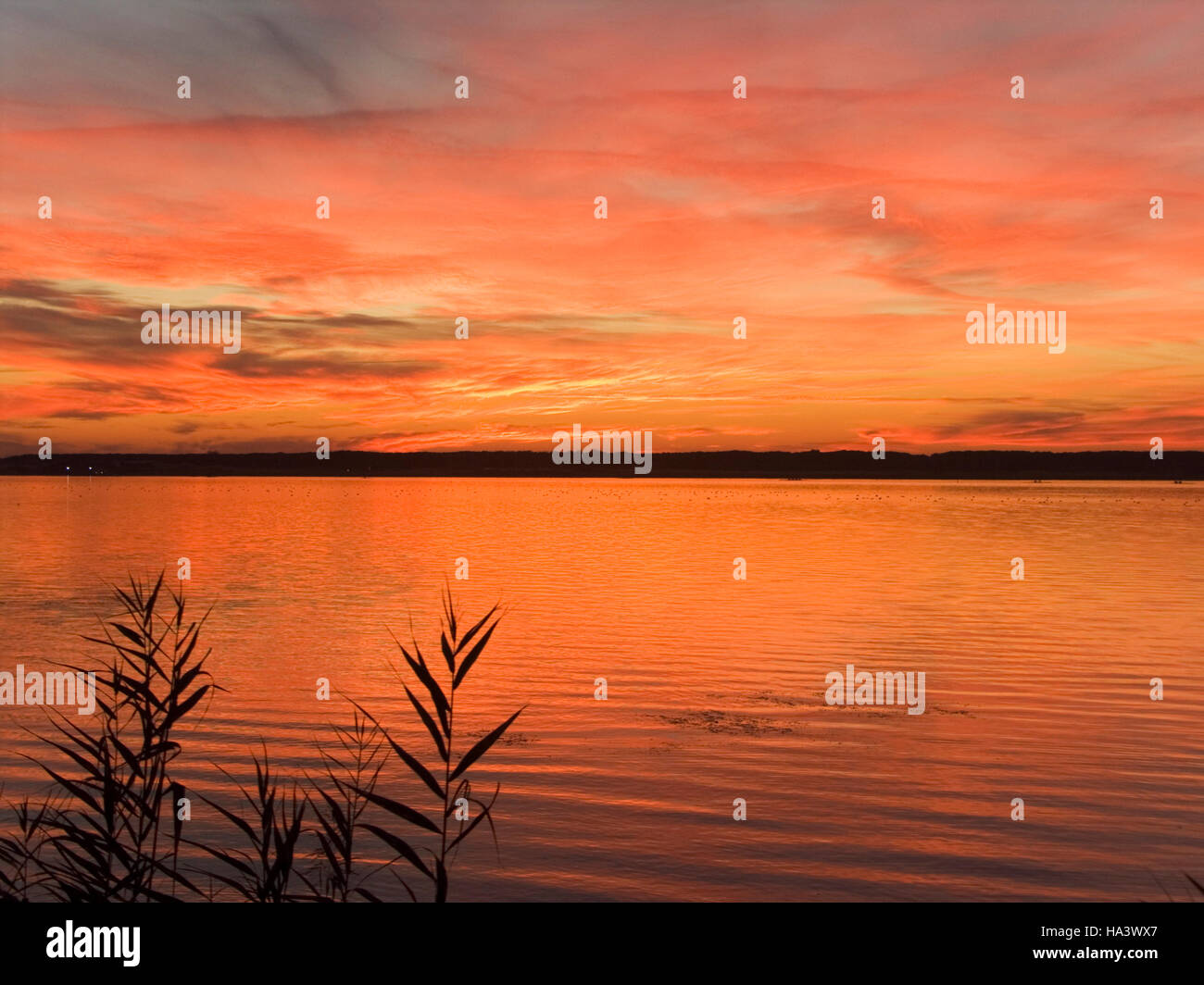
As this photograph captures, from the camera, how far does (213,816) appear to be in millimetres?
15289

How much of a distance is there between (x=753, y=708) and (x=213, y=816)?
446 inches

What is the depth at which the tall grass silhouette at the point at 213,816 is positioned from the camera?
310 inches

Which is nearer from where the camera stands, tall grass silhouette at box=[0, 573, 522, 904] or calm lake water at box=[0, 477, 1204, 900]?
tall grass silhouette at box=[0, 573, 522, 904]

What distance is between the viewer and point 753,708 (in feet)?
74.7

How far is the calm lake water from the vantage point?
14.0 m

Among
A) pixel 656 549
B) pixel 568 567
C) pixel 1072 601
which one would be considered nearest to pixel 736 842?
pixel 1072 601

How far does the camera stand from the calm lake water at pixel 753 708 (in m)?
14.0

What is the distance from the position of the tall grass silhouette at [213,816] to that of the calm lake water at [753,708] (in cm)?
89

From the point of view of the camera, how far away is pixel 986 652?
96.1 ft

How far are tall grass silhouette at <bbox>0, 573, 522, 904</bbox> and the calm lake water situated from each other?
2.93ft

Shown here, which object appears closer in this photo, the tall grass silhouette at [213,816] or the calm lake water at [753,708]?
the tall grass silhouette at [213,816]

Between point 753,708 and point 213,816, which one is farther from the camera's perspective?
point 753,708

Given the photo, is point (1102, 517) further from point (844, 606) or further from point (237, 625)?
point (237, 625)

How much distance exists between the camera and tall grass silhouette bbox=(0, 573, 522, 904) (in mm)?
7883
